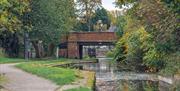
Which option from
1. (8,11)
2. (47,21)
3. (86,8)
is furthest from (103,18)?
(8,11)

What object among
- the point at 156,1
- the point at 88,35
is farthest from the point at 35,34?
the point at 156,1

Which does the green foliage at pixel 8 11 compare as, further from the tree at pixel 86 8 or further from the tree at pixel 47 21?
the tree at pixel 86 8

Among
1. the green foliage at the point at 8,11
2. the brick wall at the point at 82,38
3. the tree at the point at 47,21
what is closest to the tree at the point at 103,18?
the brick wall at the point at 82,38

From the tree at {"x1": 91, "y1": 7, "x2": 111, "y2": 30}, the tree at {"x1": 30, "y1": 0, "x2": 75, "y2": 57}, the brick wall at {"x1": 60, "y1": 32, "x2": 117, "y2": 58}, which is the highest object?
the tree at {"x1": 91, "y1": 7, "x2": 111, "y2": 30}

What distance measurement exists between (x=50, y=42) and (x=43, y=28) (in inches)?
154

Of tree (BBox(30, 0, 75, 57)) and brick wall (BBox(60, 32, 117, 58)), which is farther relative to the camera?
brick wall (BBox(60, 32, 117, 58))

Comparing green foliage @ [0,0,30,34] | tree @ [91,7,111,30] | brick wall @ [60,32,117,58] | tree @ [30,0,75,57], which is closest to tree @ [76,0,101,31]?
tree @ [91,7,111,30]

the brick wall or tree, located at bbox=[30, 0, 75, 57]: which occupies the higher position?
tree, located at bbox=[30, 0, 75, 57]

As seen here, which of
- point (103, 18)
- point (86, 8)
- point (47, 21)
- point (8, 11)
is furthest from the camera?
point (103, 18)

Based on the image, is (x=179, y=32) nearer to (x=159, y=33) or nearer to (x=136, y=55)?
(x=159, y=33)

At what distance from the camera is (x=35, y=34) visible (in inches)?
2699

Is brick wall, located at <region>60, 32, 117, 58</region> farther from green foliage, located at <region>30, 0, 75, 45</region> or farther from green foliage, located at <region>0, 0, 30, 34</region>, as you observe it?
green foliage, located at <region>0, 0, 30, 34</region>

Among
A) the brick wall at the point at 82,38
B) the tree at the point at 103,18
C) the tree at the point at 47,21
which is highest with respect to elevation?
the tree at the point at 103,18

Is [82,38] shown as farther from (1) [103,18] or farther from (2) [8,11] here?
(2) [8,11]
